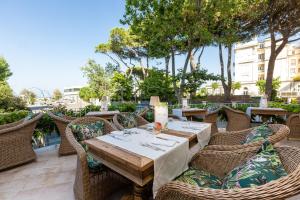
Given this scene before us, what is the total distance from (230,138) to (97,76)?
1811cm

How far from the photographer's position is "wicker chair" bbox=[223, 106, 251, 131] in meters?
3.83

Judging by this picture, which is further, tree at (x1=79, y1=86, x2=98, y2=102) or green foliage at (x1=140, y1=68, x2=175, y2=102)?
tree at (x1=79, y1=86, x2=98, y2=102)

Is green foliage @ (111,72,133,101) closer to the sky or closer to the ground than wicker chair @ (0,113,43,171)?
closer to the sky

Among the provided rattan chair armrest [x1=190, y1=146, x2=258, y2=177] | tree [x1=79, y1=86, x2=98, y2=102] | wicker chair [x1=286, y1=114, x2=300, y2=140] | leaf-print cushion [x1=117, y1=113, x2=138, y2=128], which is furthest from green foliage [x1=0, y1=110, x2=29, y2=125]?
tree [x1=79, y1=86, x2=98, y2=102]

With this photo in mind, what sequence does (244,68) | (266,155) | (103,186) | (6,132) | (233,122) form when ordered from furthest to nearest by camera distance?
(244,68) < (233,122) < (6,132) < (103,186) < (266,155)

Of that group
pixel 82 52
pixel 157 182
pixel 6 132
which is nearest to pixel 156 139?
pixel 157 182

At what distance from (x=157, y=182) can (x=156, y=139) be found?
41 centimetres

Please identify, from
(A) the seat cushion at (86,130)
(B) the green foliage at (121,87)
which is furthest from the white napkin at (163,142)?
(B) the green foliage at (121,87)

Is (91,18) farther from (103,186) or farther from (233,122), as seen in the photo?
(103,186)

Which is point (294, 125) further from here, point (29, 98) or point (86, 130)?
point (29, 98)

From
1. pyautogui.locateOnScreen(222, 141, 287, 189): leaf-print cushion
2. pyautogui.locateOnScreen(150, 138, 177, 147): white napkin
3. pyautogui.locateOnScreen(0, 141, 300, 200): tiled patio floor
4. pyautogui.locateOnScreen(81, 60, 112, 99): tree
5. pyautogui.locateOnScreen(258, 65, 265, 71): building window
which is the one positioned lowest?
pyautogui.locateOnScreen(0, 141, 300, 200): tiled patio floor

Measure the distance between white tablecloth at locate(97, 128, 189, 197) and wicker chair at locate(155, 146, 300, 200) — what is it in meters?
0.10

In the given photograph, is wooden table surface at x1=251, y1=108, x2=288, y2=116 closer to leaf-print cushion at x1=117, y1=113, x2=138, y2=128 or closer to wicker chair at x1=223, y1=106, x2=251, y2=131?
wicker chair at x1=223, y1=106, x2=251, y2=131

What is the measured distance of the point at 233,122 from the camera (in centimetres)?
396
